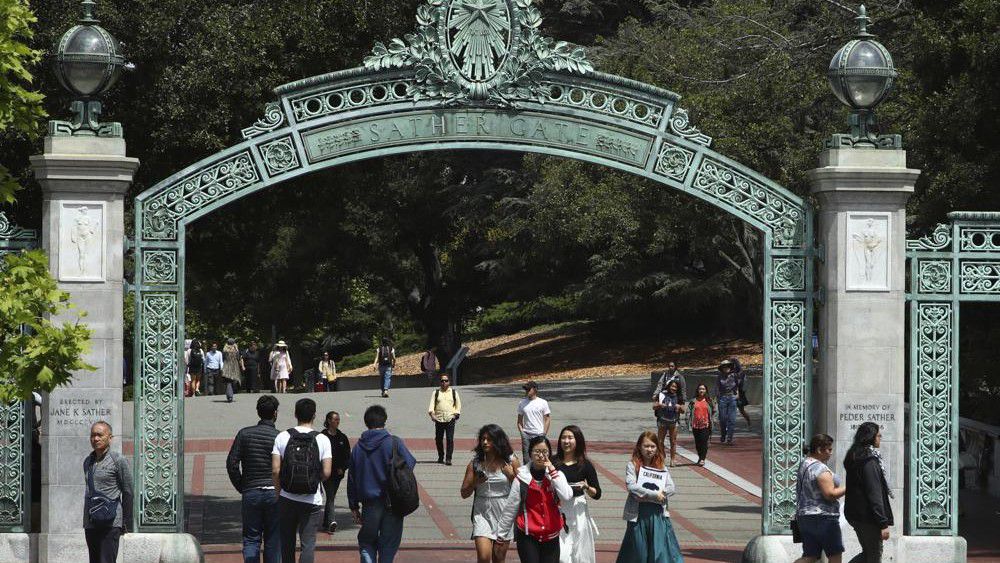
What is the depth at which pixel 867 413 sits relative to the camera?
41.5ft

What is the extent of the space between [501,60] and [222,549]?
5339 millimetres

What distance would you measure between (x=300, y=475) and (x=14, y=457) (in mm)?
2601

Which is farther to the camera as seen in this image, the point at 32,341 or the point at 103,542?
the point at 103,542

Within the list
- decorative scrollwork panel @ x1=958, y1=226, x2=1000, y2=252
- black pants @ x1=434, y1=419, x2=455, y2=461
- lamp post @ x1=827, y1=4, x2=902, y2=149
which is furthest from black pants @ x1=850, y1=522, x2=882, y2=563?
black pants @ x1=434, y1=419, x2=455, y2=461

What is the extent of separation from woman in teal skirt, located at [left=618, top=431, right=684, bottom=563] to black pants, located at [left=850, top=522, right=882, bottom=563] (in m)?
1.44

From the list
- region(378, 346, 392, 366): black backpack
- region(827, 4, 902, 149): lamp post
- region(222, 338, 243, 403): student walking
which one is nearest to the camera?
Result: region(827, 4, 902, 149): lamp post

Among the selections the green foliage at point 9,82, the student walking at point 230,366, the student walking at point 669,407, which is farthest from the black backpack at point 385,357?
the green foliage at point 9,82

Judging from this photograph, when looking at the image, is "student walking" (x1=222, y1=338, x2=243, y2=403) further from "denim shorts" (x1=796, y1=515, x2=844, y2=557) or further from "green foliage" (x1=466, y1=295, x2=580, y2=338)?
"denim shorts" (x1=796, y1=515, x2=844, y2=557)

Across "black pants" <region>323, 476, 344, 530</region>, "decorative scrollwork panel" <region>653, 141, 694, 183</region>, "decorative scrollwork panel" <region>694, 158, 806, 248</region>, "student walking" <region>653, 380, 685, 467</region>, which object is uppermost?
"decorative scrollwork panel" <region>653, 141, 694, 183</region>

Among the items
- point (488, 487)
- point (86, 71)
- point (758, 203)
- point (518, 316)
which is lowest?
point (488, 487)

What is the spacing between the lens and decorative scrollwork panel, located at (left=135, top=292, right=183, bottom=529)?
12484mm

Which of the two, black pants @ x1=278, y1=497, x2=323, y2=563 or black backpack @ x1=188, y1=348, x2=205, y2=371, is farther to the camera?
black backpack @ x1=188, y1=348, x2=205, y2=371

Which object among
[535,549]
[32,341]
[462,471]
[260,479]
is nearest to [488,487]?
[535,549]

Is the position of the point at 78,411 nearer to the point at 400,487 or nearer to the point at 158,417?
the point at 158,417
